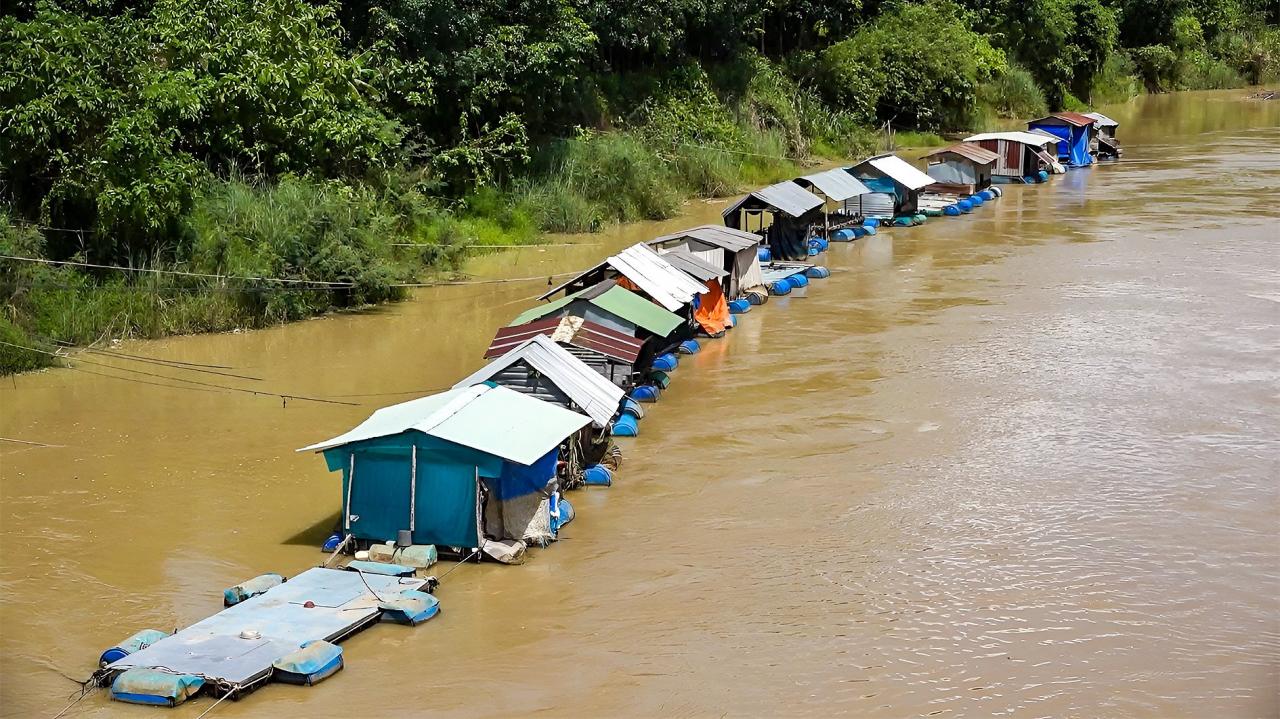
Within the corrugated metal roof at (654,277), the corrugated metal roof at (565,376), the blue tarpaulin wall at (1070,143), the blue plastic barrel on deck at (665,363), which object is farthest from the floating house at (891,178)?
the corrugated metal roof at (565,376)

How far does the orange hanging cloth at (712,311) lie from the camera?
23266 millimetres

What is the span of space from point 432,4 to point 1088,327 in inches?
580

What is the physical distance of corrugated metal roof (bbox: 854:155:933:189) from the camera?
3375 centimetres

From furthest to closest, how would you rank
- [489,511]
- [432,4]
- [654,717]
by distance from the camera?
[432,4] < [489,511] < [654,717]

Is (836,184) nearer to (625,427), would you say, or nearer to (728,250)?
(728,250)

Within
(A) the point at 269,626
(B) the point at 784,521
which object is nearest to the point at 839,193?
(B) the point at 784,521

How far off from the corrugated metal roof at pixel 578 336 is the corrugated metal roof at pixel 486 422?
2.97 metres

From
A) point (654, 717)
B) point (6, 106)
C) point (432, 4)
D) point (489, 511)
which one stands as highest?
point (432, 4)

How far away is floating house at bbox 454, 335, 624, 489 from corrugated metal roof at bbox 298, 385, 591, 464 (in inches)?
24.5

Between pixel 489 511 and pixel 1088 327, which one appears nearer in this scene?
pixel 489 511

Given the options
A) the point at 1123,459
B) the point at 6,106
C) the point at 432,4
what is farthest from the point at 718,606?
the point at 432,4

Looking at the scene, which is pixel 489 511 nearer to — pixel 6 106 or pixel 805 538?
pixel 805 538

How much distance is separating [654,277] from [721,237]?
14.2 ft

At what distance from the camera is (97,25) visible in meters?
21.7
